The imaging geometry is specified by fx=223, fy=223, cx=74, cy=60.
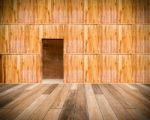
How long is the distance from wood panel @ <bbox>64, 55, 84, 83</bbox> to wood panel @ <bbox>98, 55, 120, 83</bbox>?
0.73 meters

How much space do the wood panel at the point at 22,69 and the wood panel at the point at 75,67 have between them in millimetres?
1081

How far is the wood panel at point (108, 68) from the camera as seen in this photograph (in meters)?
8.52

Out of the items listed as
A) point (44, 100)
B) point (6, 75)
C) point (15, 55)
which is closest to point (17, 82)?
point (6, 75)

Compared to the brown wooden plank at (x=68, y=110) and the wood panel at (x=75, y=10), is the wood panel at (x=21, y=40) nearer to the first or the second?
the wood panel at (x=75, y=10)

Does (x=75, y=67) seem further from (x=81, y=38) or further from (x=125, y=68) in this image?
(x=125, y=68)

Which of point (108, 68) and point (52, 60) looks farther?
point (52, 60)

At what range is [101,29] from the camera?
28.0 feet

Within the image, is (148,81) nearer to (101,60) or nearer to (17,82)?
(101,60)

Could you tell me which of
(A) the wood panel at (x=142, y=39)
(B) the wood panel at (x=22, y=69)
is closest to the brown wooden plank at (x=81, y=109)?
(B) the wood panel at (x=22, y=69)

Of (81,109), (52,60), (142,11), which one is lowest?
(81,109)

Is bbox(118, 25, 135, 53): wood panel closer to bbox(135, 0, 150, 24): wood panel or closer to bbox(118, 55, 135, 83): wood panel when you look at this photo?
bbox(118, 55, 135, 83): wood panel

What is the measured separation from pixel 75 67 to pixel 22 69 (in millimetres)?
2044

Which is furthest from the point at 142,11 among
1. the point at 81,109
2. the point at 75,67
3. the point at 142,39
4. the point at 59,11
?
the point at 81,109

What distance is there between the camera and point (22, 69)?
8.60 metres
